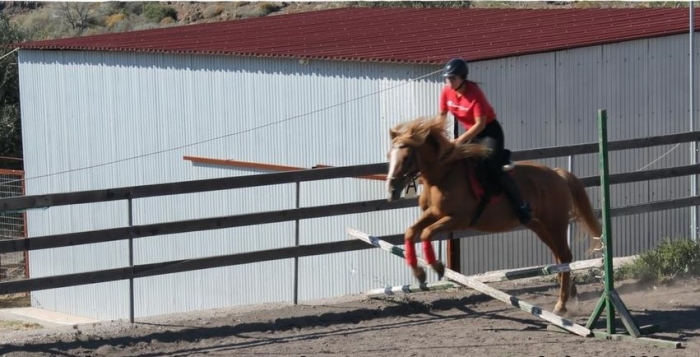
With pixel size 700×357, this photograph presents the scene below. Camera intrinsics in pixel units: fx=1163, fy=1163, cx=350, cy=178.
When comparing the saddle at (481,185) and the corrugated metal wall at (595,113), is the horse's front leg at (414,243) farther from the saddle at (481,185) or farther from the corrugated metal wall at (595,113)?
the corrugated metal wall at (595,113)

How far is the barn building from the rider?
14.7 feet

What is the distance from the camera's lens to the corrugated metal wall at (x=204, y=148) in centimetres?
1606

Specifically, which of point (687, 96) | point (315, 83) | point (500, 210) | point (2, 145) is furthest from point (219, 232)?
point (2, 145)

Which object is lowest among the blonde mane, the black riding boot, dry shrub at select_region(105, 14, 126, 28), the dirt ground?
the dirt ground

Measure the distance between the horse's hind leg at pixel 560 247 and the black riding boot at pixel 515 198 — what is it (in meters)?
0.35

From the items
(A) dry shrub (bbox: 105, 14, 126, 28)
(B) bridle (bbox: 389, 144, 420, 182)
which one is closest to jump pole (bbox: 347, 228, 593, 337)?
(B) bridle (bbox: 389, 144, 420, 182)

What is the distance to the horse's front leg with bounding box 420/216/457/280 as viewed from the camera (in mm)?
9406

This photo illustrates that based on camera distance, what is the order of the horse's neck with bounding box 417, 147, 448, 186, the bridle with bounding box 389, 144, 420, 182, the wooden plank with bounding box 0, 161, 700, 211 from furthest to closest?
the horse's neck with bounding box 417, 147, 448, 186 < the wooden plank with bounding box 0, 161, 700, 211 < the bridle with bounding box 389, 144, 420, 182

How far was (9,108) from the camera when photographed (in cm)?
3158

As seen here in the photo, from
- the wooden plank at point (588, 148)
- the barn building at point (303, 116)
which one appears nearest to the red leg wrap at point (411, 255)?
the wooden plank at point (588, 148)

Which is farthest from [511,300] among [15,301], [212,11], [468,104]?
[212,11]

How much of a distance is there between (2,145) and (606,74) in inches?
790

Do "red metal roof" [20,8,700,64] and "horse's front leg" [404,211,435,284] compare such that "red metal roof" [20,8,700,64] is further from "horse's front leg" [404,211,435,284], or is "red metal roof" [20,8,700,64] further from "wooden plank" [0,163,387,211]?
"horse's front leg" [404,211,435,284]

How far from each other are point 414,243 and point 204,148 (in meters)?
9.83
